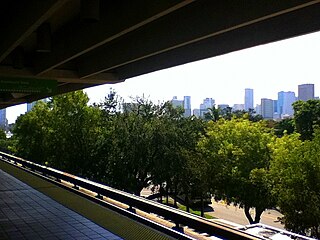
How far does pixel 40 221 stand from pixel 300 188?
1825cm

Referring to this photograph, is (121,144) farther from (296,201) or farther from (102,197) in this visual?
(102,197)

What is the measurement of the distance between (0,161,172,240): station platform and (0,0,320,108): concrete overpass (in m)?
3.50

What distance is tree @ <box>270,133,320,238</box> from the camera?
73.5 feet

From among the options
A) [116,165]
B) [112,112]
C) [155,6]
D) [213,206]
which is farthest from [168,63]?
[213,206]

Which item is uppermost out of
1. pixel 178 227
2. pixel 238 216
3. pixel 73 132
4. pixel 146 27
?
pixel 146 27

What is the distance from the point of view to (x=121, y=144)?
36625 millimetres

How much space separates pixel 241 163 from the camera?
101ft

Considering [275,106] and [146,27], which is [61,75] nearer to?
[146,27]

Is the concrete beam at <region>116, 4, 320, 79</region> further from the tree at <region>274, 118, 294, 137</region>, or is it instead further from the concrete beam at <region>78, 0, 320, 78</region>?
the tree at <region>274, 118, 294, 137</region>

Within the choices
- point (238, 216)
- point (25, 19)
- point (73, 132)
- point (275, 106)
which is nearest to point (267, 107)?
point (275, 106)

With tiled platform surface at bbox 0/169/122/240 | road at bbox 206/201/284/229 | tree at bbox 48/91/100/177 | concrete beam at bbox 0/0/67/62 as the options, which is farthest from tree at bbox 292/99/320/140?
concrete beam at bbox 0/0/67/62

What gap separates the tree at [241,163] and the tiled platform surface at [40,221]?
65.8ft

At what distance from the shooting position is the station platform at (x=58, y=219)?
7.40m

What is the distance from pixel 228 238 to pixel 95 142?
34367 millimetres
